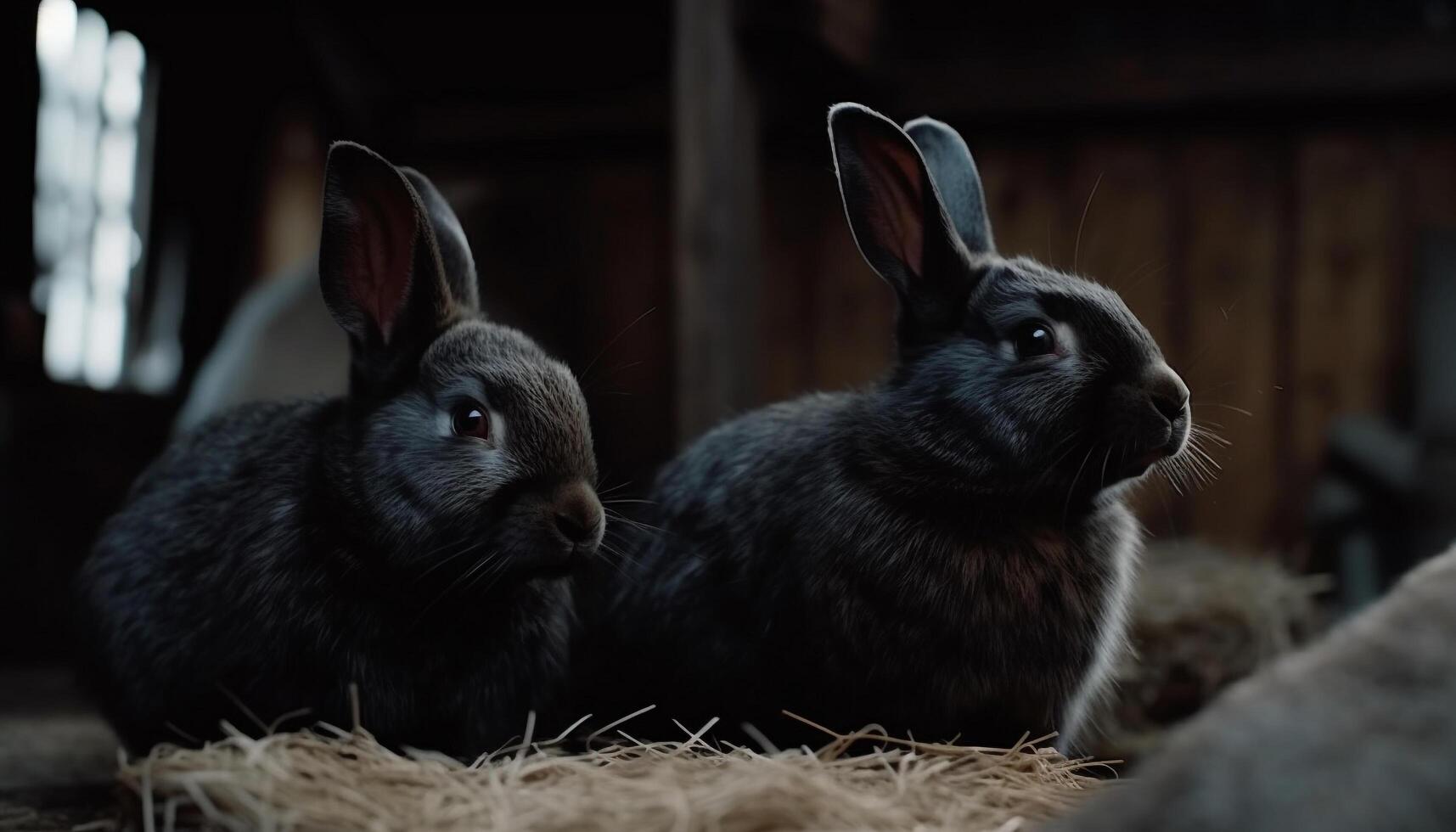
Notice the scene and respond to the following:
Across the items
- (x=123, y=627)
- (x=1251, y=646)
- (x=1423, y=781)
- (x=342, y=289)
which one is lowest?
(x=1251, y=646)

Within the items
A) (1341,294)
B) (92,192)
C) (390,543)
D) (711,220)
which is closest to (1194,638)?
(711,220)

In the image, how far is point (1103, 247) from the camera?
516cm

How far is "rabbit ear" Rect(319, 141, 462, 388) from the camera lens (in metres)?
2.13

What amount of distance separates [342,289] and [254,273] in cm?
505

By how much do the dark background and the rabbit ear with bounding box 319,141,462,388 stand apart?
2.29m

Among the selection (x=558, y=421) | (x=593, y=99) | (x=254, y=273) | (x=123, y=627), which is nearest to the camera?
(x=558, y=421)

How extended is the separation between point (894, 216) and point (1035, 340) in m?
0.33

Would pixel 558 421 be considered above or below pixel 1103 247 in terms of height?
below

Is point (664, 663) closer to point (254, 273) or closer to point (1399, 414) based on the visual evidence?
point (1399, 414)

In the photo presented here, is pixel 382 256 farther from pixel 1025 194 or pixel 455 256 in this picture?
pixel 1025 194

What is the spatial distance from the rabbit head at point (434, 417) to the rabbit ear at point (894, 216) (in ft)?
1.88

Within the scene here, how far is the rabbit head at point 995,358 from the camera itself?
214cm

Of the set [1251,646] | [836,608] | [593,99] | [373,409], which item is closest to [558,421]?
[373,409]

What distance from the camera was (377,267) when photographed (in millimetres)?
2184
